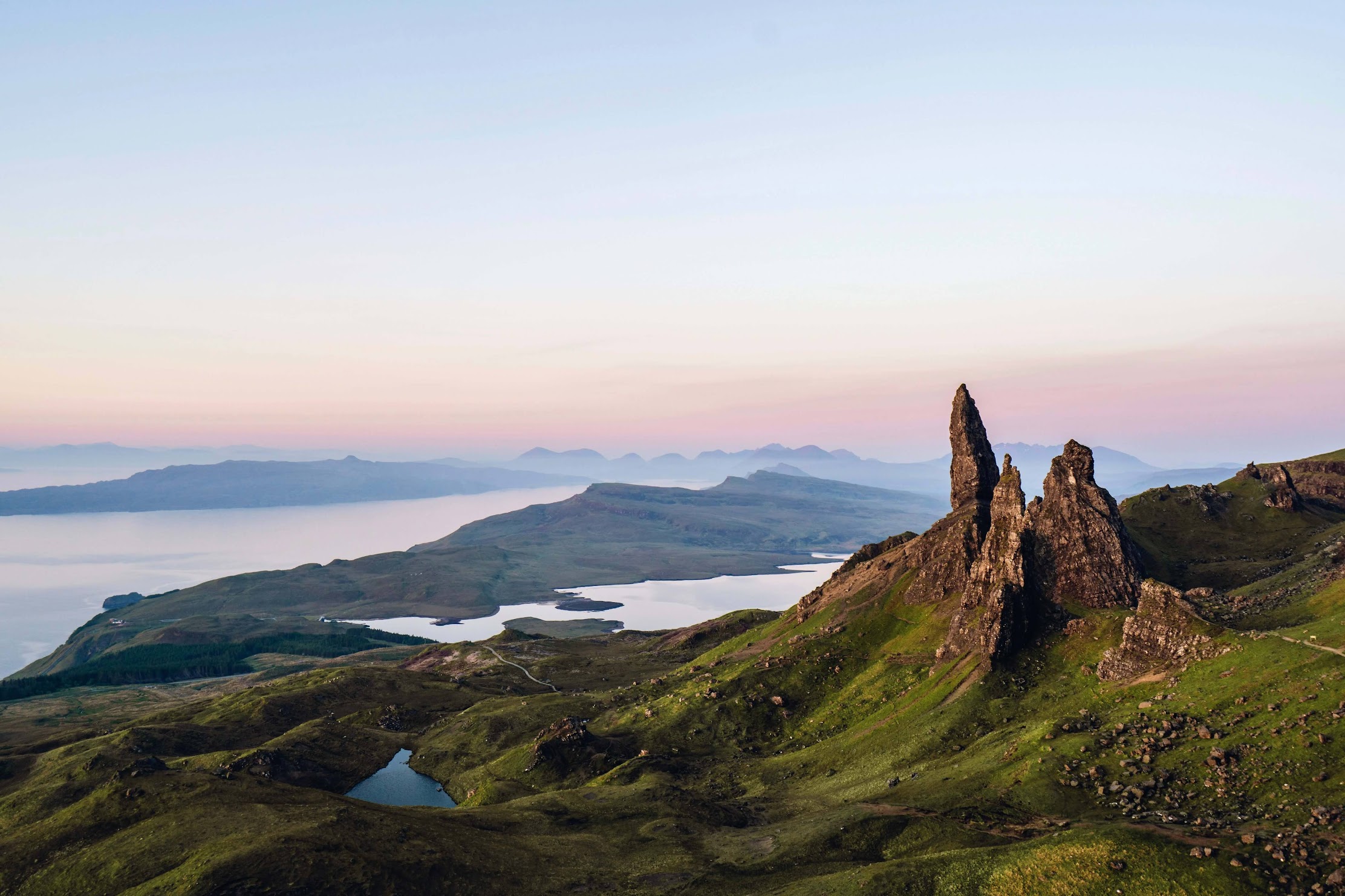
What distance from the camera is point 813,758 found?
11381 cm

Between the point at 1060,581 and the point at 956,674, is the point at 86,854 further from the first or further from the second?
the point at 1060,581

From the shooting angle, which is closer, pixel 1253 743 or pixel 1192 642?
pixel 1253 743

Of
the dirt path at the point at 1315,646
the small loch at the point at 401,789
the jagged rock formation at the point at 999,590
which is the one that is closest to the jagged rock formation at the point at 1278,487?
the jagged rock formation at the point at 999,590

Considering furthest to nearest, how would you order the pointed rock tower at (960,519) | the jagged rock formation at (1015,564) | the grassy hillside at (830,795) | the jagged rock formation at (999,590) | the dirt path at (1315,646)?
1. the pointed rock tower at (960,519)
2. the jagged rock formation at (1015,564)
3. the jagged rock formation at (999,590)
4. the dirt path at (1315,646)
5. the grassy hillside at (830,795)

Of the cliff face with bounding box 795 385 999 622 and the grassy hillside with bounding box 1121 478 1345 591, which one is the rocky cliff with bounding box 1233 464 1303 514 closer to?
the grassy hillside with bounding box 1121 478 1345 591

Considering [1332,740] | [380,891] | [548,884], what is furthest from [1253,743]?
[380,891]

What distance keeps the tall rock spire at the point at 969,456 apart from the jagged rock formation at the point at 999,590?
28207mm

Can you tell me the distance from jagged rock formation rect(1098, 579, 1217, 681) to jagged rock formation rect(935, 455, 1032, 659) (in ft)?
51.6

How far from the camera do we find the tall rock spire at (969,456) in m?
169

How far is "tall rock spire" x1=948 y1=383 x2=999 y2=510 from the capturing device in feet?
554

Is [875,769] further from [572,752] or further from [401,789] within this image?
[401,789]

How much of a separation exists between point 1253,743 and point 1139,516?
377 feet

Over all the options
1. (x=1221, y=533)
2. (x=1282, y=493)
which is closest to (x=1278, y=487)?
(x=1282, y=493)

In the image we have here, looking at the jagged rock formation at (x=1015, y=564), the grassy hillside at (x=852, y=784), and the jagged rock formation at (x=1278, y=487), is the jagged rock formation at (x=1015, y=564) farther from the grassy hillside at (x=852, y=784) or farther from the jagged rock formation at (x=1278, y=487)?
the jagged rock formation at (x=1278, y=487)
